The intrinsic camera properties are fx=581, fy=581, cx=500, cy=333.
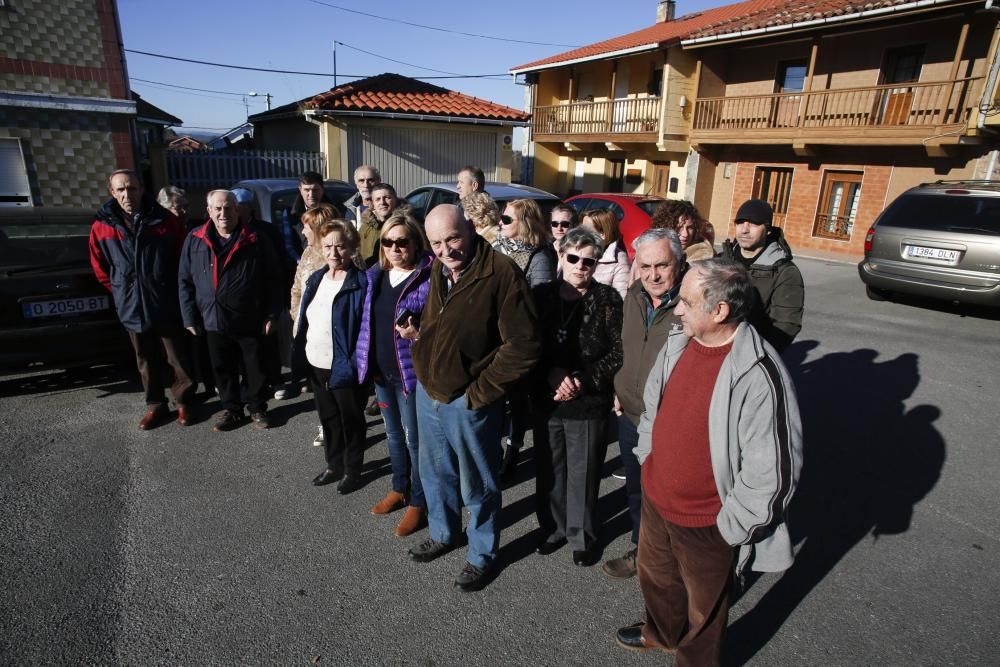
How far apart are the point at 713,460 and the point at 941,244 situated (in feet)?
A: 24.5

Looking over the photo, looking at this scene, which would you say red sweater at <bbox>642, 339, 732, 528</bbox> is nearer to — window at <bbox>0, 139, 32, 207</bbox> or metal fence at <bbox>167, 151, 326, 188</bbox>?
window at <bbox>0, 139, 32, 207</bbox>

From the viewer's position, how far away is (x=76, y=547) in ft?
9.81

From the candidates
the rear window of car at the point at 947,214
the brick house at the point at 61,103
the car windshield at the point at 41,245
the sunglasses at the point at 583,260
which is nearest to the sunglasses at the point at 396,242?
the sunglasses at the point at 583,260

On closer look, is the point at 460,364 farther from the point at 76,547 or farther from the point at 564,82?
the point at 564,82

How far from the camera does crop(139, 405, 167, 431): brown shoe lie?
171 inches

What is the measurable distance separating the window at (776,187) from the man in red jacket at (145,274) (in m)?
15.6

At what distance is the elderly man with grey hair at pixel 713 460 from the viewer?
1.84m

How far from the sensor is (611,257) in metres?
3.97

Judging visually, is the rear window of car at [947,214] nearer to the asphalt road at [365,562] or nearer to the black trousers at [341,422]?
the asphalt road at [365,562]

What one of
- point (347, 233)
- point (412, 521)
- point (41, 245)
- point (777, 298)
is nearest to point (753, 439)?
point (777, 298)

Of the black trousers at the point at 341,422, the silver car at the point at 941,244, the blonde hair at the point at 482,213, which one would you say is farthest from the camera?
the silver car at the point at 941,244

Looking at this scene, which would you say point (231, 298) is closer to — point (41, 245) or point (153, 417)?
point (153, 417)

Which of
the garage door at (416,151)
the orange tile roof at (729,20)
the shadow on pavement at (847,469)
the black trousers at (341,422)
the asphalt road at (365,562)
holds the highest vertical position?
the orange tile roof at (729,20)

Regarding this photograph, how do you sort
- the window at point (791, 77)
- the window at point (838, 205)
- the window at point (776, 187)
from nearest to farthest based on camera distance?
the window at point (838, 205), the window at point (776, 187), the window at point (791, 77)
